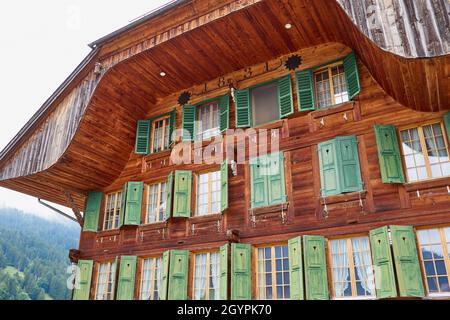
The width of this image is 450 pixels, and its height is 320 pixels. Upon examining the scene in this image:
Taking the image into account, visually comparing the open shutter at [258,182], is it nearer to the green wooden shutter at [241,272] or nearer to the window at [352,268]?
the green wooden shutter at [241,272]

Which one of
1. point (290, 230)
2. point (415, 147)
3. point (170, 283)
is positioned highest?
point (415, 147)

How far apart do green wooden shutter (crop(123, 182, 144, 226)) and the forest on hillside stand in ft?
124

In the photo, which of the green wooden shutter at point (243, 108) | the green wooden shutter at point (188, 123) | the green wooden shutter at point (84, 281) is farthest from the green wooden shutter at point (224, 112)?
the green wooden shutter at point (84, 281)

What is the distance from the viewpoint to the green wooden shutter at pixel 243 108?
34.6 ft

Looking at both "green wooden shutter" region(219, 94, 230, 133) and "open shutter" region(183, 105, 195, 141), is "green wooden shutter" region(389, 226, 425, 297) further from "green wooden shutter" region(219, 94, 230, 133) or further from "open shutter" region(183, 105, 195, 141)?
"open shutter" region(183, 105, 195, 141)

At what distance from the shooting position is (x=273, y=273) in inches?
352

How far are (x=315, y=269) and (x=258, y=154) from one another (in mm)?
3331

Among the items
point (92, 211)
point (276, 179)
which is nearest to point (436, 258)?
point (276, 179)

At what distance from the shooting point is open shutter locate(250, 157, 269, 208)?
31.4ft

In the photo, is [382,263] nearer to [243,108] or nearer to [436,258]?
[436,258]

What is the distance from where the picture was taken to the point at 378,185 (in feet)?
27.0

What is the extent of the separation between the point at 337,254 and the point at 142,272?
5747 millimetres
